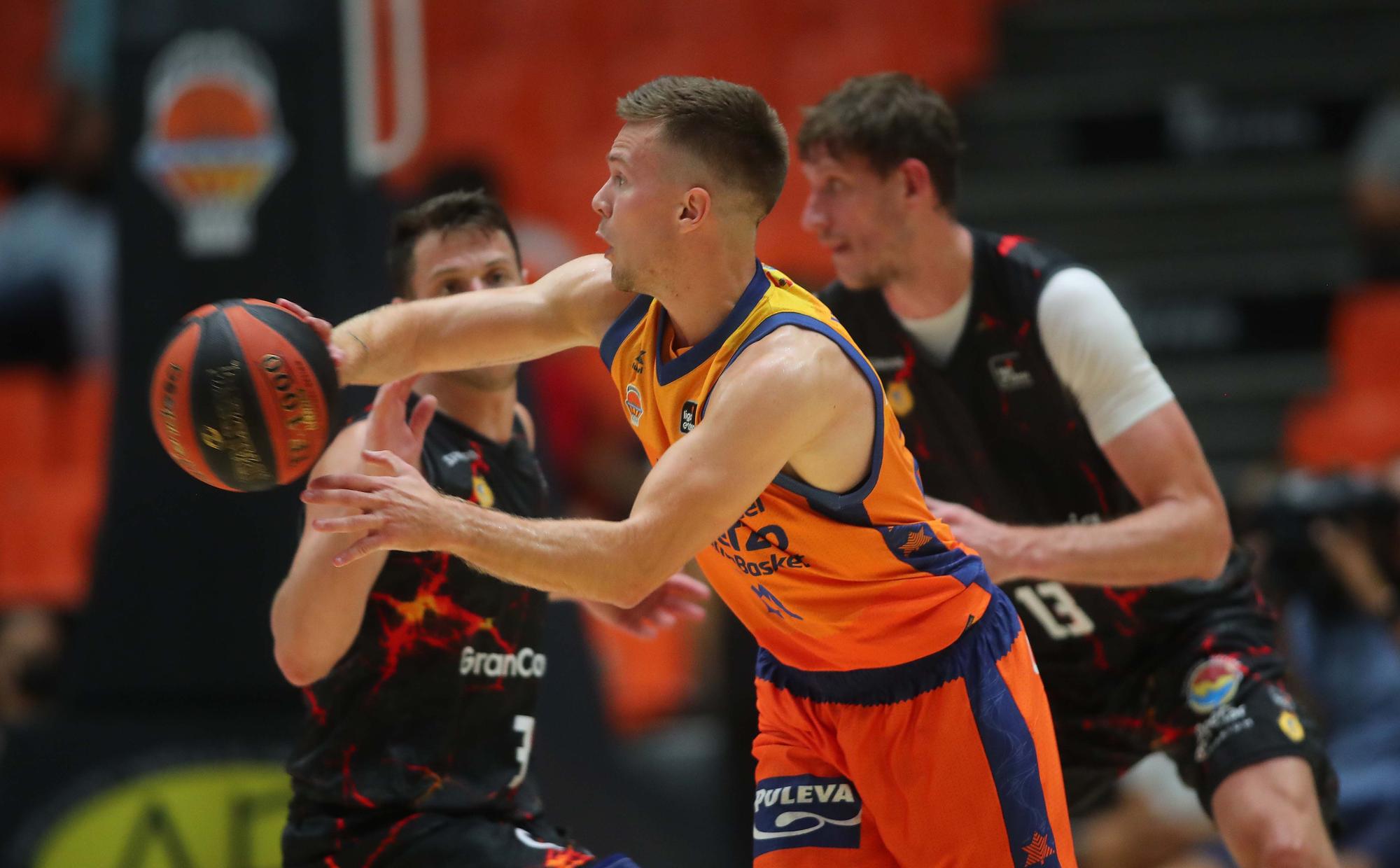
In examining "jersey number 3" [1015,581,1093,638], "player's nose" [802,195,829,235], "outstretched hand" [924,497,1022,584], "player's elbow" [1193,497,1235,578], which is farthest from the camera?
"jersey number 3" [1015,581,1093,638]

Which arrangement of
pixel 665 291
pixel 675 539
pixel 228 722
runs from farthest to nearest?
pixel 228 722 < pixel 665 291 < pixel 675 539

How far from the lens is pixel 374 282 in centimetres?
572

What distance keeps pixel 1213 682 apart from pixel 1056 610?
17.0 inches

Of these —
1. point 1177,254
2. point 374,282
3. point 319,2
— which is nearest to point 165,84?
point 319,2

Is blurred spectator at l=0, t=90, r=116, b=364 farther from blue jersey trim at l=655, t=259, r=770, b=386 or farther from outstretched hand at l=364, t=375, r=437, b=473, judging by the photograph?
blue jersey trim at l=655, t=259, r=770, b=386

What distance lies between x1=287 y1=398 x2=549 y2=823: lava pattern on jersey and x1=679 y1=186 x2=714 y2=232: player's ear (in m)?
0.88

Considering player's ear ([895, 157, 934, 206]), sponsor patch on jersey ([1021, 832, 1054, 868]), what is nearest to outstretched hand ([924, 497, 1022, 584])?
sponsor patch on jersey ([1021, 832, 1054, 868])

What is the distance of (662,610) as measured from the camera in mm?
3984

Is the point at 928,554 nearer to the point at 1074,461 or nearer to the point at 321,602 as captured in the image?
the point at 1074,461

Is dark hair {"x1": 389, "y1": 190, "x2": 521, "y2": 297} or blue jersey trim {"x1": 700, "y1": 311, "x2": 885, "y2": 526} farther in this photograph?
dark hair {"x1": 389, "y1": 190, "x2": 521, "y2": 297}

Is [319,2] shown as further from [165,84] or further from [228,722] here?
[228,722]

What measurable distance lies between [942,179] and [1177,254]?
594 centimetres

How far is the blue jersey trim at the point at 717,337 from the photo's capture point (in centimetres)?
311

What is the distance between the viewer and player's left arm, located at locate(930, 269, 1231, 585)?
3.81 meters
